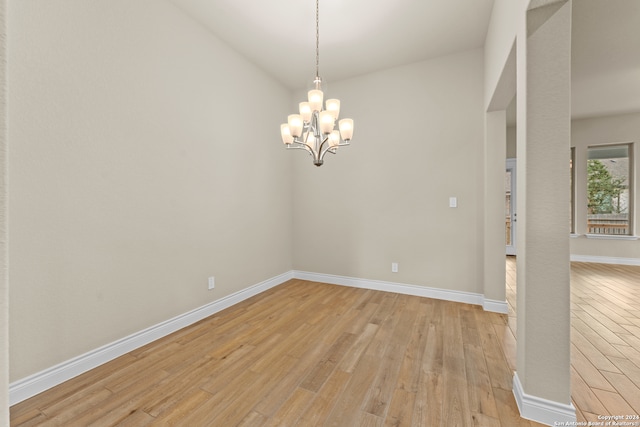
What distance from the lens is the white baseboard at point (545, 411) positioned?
1.43 meters

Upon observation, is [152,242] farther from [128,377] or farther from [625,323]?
[625,323]

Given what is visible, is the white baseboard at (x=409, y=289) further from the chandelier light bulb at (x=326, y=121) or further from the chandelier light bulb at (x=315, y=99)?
the chandelier light bulb at (x=315, y=99)

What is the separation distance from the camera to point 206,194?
2902 mm

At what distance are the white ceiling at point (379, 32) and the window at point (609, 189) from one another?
2211 mm

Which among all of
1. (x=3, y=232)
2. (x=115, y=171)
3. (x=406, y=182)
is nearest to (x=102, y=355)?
(x=115, y=171)

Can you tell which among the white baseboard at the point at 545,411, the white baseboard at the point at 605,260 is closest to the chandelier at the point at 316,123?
the white baseboard at the point at 545,411

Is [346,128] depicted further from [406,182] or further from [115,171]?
[115,171]

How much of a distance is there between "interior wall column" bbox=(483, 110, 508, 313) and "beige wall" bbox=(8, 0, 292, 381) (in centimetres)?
285

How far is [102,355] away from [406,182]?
3.49 meters

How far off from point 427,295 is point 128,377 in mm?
3141

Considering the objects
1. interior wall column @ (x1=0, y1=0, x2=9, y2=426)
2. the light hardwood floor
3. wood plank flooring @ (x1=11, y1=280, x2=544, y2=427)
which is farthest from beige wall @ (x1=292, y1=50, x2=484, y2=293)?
interior wall column @ (x1=0, y1=0, x2=9, y2=426)

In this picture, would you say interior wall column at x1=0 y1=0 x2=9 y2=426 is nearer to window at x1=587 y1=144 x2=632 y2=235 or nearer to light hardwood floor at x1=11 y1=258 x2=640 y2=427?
light hardwood floor at x1=11 y1=258 x2=640 y2=427

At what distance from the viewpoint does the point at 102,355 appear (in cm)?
203

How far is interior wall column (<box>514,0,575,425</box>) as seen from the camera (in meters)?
1.43
